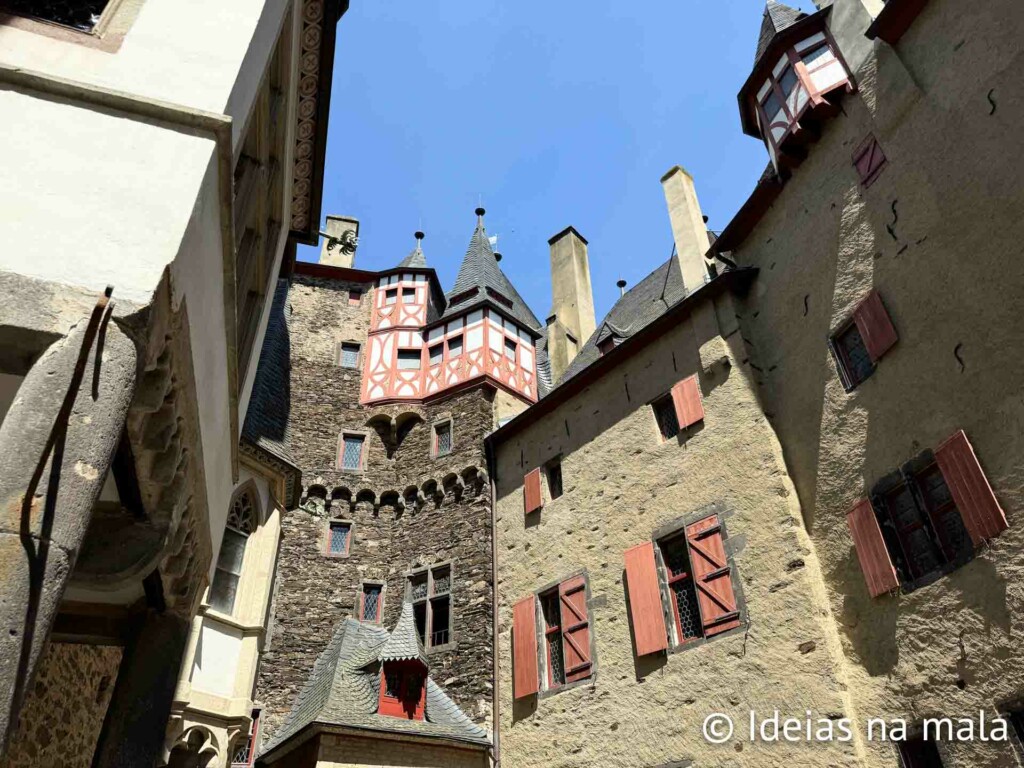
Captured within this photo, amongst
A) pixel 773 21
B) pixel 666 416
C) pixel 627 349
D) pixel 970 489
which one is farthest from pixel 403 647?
pixel 773 21

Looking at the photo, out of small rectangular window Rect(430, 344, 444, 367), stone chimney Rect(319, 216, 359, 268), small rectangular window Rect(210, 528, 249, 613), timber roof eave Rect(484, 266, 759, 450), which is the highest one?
stone chimney Rect(319, 216, 359, 268)

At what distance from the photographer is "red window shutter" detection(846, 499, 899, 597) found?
812 centimetres

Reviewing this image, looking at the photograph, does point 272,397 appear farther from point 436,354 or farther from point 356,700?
point 436,354

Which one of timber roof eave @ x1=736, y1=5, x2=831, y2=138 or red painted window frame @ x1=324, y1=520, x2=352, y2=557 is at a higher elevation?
timber roof eave @ x1=736, y1=5, x2=831, y2=138

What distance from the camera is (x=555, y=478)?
46.1ft

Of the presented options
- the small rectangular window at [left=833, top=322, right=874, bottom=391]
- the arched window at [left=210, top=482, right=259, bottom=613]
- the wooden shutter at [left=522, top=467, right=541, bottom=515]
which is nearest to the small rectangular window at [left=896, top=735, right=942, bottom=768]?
the small rectangular window at [left=833, top=322, right=874, bottom=391]

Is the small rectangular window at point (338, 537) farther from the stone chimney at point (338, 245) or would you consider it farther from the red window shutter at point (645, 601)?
the stone chimney at point (338, 245)

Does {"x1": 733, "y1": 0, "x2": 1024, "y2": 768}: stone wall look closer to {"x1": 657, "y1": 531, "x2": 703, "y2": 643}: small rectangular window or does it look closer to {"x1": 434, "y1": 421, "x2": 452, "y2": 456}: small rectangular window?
{"x1": 657, "y1": 531, "x2": 703, "y2": 643}: small rectangular window

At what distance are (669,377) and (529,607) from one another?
480 cm

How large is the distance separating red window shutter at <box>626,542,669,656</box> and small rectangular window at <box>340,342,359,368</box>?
11477 millimetres

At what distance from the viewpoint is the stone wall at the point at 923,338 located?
7.17 m

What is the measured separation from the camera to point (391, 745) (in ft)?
36.7

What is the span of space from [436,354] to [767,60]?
11222mm

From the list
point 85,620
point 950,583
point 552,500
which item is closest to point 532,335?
point 552,500
